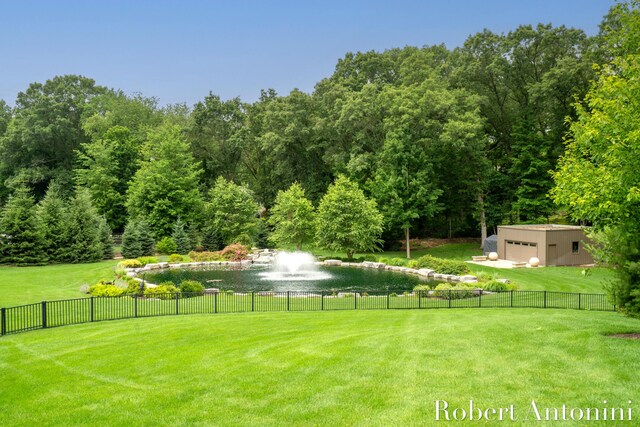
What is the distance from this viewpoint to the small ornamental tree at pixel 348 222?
4378 cm

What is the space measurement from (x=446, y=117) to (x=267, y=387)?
136 ft

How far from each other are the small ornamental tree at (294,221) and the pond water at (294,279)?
8.17 m

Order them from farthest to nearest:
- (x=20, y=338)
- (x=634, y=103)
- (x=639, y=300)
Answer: (x=20, y=338) < (x=639, y=300) < (x=634, y=103)

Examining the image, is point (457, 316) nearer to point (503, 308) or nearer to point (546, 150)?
point (503, 308)

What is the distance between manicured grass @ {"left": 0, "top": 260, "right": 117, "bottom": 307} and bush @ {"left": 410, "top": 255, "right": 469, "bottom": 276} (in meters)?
21.2

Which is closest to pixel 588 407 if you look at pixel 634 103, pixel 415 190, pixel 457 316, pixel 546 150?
pixel 634 103

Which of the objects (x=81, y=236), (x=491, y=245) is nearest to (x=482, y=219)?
(x=491, y=245)

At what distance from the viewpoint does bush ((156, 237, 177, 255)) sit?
1842 inches

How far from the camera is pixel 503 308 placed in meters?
21.5

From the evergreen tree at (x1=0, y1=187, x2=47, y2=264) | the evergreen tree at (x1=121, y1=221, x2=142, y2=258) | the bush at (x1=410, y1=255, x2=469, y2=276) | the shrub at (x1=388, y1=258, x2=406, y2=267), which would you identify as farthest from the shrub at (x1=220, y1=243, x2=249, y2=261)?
the bush at (x1=410, y1=255, x2=469, y2=276)

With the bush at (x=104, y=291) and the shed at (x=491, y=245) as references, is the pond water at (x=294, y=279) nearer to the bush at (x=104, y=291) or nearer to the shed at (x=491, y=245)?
the bush at (x=104, y=291)

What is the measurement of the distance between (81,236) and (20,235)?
14.4ft

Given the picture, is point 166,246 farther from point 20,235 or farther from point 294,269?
point 294,269

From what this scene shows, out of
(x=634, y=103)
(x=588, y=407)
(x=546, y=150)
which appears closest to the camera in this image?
(x=588, y=407)
